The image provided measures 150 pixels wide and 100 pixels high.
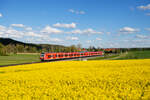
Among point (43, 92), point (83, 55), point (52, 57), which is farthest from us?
point (83, 55)

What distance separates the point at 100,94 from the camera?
686cm

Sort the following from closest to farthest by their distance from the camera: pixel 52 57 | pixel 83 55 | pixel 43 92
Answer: pixel 43 92 → pixel 52 57 → pixel 83 55

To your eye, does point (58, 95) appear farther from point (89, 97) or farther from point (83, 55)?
point (83, 55)

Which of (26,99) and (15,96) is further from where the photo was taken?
(15,96)

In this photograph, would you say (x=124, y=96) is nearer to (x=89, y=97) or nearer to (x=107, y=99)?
(x=107, y=99)

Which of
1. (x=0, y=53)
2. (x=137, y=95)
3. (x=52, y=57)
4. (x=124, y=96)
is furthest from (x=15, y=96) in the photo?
(x=0, y=53)

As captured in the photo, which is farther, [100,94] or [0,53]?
[0,53]

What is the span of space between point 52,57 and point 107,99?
5050 cm

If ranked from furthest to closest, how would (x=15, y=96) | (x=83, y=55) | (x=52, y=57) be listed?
1. (x=83, y=55)
2. (x=52, y=57)
3. (x=15, y=96)

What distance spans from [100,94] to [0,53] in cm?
9829

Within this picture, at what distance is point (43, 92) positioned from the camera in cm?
770

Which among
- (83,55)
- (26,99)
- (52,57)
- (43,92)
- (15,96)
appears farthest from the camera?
(83,55)

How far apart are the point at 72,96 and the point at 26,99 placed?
1.70 meters

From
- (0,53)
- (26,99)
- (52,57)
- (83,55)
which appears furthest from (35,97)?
(0,53)
